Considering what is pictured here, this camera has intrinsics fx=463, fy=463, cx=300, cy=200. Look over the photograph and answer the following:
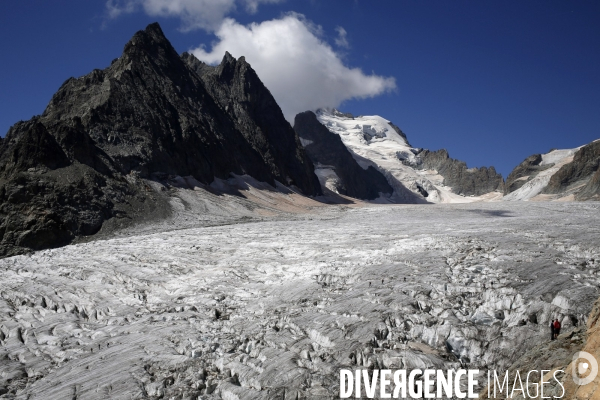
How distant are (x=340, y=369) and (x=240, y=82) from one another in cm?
8333

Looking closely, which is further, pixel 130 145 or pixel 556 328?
pixel 130 145

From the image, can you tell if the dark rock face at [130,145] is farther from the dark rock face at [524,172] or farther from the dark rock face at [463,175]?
the dark rock face at [463,175]

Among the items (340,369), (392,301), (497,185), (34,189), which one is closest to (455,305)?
(392,301)

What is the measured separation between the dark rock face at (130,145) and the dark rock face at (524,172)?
5775 centimetres

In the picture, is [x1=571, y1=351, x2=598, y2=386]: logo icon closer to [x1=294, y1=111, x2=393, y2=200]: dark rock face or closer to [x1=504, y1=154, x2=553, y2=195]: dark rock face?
[x1=294, y1=111, x2=393, y2=200]: dark rock face

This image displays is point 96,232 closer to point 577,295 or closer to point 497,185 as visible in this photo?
point 577,295

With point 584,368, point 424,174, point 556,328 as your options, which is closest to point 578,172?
point 424,174

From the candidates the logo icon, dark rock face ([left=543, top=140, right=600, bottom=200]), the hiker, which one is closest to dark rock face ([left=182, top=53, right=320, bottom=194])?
dark rock face ([left=543, top=140, right=600, bottom=200])

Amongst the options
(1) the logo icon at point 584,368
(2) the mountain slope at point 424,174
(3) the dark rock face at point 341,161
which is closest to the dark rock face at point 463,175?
(2) the mountain slope at point 424,174

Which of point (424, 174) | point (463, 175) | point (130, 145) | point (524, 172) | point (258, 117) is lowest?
point (130, 145)

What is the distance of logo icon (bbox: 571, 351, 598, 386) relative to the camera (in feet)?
20.8

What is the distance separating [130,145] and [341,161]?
72.7 m

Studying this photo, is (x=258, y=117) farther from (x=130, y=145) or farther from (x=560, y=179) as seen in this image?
(x=560, y=179)

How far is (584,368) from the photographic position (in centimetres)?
657
